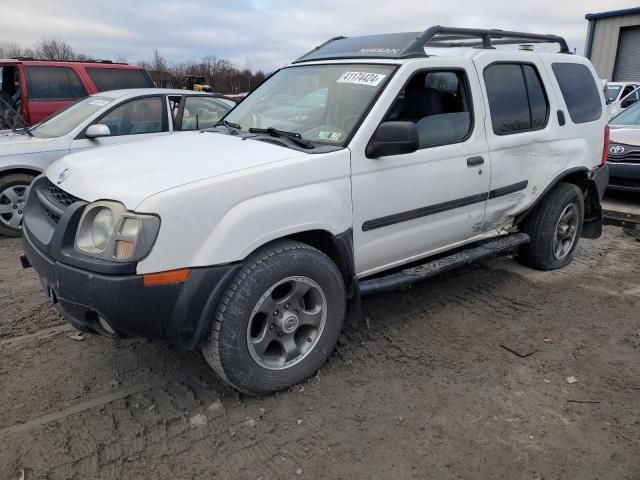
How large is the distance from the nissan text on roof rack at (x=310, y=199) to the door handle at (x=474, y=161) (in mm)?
18

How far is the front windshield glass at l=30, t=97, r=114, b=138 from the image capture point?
19.9ft

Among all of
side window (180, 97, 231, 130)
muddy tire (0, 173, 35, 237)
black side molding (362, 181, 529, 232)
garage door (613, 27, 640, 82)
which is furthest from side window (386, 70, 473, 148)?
garage door (613, 27, 640, 82)

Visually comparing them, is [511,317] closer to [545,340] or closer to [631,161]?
[545,340]

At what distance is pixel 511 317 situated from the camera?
13.1 feet

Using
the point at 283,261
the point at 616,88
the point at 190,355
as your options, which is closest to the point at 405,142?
the point at 283,261

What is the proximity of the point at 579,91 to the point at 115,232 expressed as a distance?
4279 mm

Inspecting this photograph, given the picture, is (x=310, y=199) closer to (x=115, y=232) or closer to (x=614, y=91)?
(x=115, y=232)

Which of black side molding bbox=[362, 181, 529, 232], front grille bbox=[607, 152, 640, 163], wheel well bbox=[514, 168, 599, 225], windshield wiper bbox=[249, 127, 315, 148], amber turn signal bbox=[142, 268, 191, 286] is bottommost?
front grille bbox=[607, 152, 640, 163]

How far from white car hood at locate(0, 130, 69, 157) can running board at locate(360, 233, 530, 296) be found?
14.1 feet

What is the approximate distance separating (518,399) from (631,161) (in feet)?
18.4

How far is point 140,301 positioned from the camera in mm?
2436

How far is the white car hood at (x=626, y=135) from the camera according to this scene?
721 cm

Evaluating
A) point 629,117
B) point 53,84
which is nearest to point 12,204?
point 53,84

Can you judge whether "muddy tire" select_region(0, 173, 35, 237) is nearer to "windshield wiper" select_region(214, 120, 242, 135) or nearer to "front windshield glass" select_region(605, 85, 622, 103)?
"windshield wiper" select_region(214, 120, 242, 135)
